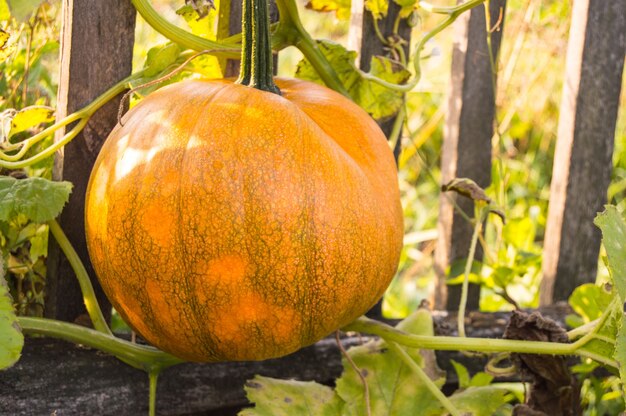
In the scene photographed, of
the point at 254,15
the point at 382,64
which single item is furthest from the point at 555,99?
the point at 254,15

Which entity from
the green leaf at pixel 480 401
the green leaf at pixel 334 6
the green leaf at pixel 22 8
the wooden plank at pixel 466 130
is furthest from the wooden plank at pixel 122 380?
the green leaf at pixel 334 6

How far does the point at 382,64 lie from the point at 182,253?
84 centimetres

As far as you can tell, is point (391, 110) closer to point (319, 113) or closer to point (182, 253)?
point (319, 113)

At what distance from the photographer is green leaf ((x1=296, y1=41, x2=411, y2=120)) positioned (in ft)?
6.15

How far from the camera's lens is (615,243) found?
54.7 inches

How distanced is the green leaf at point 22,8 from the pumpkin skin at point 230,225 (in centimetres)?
27

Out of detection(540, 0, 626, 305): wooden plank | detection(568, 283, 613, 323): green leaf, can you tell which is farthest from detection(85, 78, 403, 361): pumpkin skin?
detection(540, 0, 626, 305): wooden plank

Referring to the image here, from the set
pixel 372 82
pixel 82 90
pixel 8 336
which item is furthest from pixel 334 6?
pixel 8 336

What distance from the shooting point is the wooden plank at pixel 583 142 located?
7.43 ft

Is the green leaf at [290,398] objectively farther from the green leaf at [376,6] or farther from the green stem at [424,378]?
the green leaf at [376,6]

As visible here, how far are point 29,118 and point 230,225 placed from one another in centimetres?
59

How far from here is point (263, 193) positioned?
4.33 feet

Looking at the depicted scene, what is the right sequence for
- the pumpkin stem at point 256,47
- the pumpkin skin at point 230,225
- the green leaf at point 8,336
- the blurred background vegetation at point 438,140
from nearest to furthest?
1. the green leaf at point 8,336
2. the pumpkin skin at point 230,225
3. the pumpkin stem at point 256,47
4. the blurred background vegetation at point 438,140

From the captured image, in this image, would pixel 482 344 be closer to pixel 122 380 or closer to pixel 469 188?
pixel 469 188
